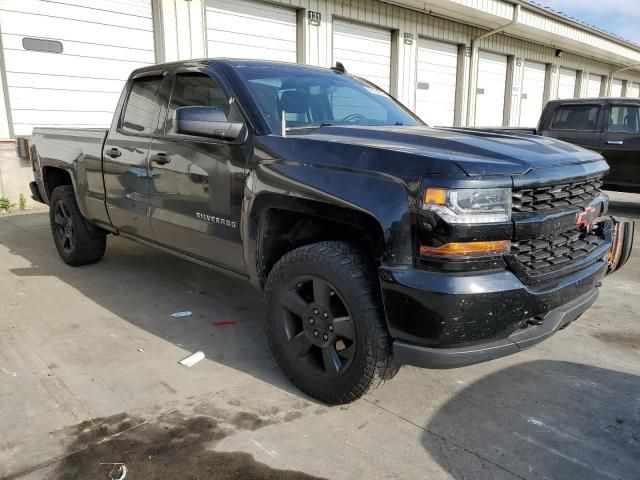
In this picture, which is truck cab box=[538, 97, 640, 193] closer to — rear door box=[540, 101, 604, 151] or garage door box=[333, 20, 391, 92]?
rear door box=[540, 101, 604, 151]

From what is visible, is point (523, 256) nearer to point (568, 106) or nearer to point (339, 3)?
point (568, 106)

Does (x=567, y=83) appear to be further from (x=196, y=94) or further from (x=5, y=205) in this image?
(x=196, y=94)

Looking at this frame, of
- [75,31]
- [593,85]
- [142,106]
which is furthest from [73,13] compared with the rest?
[593,85]

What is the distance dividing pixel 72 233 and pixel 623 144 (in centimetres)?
832

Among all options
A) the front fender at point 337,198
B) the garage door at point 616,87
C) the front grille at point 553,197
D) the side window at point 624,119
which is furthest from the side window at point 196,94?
the garage door at point 616,87

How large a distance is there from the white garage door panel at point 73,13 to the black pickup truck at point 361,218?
560cm

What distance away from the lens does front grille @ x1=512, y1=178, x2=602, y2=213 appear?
7.67ft

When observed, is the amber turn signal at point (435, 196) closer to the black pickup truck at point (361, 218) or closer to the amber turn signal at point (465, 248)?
the black pickup truck at point (361, 218)

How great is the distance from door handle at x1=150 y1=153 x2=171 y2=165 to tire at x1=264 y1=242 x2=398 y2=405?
134 centimetres

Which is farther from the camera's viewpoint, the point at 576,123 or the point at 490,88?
the point at 490,88

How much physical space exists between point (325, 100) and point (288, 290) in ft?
4.89

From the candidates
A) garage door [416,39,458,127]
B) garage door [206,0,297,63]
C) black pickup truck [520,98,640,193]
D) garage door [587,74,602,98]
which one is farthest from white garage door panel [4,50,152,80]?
garage door [587,74,602,98]

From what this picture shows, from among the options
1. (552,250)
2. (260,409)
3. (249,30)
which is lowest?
(260,409)

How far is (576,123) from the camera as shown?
901cm
